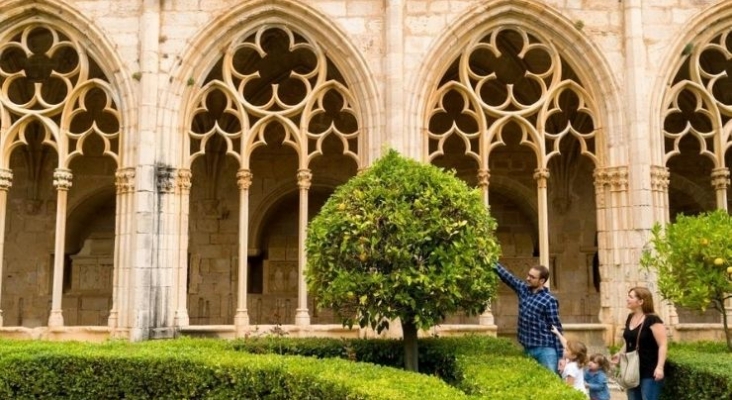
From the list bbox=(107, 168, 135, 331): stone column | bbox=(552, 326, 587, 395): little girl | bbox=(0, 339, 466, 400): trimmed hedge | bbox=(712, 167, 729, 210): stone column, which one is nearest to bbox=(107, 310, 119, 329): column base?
bbox=(107, 168, 135, 331): stone column

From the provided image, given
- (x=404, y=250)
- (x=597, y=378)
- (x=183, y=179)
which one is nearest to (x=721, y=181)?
(x=597, y=378)

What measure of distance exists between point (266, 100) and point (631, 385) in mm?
8867

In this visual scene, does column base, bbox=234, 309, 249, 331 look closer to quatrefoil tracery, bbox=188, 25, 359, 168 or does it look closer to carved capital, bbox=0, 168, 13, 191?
quatrefoil tracery, bbox=188, 25, 359, 168

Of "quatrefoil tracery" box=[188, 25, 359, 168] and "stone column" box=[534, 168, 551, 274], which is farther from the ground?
"quatrefoil tracery" box=[188, 25, 359, 168]

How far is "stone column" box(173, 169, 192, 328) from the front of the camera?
9266 millimetres

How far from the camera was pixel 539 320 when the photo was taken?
6520 millimetres

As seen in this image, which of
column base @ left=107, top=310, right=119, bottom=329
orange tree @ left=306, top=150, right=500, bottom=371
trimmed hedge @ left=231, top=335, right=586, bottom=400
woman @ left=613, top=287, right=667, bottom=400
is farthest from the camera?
column base @ left=107, top=310, right=119, bottom=329

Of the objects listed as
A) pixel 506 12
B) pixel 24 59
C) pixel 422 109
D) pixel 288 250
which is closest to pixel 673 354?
pixel 422 109

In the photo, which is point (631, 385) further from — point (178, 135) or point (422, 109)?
point (178, 135)

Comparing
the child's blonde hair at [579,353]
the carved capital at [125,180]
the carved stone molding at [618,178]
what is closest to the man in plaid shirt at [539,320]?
the child's blonde hair at [579,353]

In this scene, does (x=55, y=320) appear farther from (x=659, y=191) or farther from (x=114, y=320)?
(x=659, y=191)

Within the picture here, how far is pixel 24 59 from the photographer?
38.9 ft

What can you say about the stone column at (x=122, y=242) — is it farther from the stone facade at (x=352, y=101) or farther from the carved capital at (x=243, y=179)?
the carved capital at (x=243, y=179)

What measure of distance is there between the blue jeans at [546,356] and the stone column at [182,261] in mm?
4674
